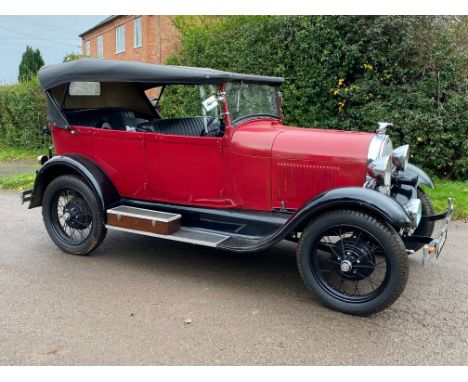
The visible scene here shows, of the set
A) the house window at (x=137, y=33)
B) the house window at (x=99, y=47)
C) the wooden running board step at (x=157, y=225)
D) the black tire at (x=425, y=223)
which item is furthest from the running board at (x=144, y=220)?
the house window at (x=99, y=47)

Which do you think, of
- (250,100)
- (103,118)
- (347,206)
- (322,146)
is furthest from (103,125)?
(347,206)

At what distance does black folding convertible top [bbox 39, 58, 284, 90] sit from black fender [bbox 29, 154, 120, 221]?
814 millimetres

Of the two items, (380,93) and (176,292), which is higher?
(380,93)

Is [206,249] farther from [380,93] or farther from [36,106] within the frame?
[36,106]

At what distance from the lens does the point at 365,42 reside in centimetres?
749

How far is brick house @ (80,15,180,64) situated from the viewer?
70.0 feet

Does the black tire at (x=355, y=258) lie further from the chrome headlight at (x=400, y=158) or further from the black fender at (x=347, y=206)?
the chrome headlight at (x=400, y=158)

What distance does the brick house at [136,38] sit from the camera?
70.0 feet

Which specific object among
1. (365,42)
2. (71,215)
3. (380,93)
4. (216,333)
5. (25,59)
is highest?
(25,59)

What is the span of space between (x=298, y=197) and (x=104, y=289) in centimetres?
184

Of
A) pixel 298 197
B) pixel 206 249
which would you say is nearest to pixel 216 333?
pixel 298 197

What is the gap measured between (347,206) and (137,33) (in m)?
22.1

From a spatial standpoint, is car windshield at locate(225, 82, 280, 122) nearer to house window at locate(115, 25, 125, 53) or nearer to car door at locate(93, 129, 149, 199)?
car door at locate(93, 129, 149, 199)

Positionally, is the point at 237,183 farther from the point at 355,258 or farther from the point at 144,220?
the point at 355,258
